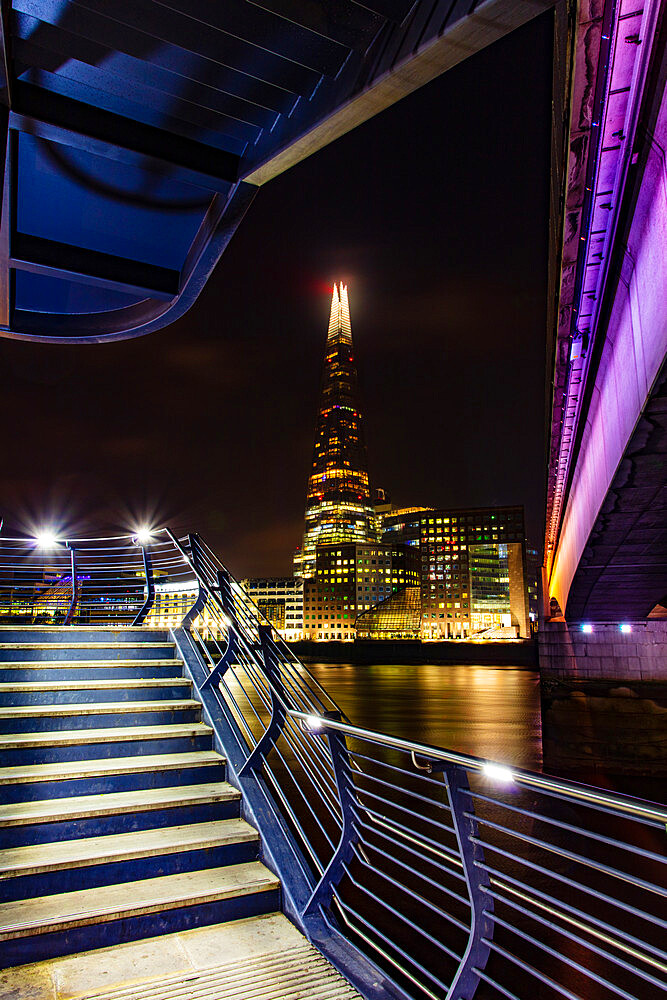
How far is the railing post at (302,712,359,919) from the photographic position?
12.5 feet

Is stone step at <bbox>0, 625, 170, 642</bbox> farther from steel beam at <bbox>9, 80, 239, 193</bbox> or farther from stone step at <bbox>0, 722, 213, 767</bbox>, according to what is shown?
steel beam at <bbox>9, 80, 239, 193</bbox>

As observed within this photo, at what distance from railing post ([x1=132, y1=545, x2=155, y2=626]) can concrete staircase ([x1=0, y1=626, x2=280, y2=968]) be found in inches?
118

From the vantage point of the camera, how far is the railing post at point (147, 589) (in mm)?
9054

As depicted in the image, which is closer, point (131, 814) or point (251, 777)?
point (131, 814)

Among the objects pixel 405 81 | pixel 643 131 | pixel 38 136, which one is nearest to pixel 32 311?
pixel 38 136

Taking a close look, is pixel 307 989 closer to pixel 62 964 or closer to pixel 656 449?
pixel 62 964

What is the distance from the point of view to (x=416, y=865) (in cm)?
966

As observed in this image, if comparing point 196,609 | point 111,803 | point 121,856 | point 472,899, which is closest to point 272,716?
point 111,803

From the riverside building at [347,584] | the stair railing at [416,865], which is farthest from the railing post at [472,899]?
the riverside building at [347,584]

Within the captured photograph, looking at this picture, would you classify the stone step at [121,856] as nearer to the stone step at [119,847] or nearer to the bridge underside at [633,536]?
the stone step at [119,847]

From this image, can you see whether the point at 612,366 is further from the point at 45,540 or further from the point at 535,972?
the point at 45,540

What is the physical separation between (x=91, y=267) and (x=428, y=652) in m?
80.9

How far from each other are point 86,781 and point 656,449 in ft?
25.0

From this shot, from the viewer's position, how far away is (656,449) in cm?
834
